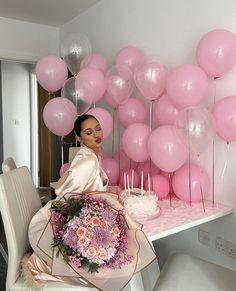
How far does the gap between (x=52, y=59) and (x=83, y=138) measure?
114cm

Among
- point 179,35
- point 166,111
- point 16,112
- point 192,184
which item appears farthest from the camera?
point 16,112

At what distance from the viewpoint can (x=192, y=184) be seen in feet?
6.31

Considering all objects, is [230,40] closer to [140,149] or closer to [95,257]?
[140,149]

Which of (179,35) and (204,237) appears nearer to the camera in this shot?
(204,237)

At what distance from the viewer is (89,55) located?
8.55ft

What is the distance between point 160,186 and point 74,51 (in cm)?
137

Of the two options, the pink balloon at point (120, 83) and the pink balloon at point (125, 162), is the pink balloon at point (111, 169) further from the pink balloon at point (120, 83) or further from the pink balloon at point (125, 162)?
the pink balloon at point (120, 83)

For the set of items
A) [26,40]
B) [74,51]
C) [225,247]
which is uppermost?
[26,40]

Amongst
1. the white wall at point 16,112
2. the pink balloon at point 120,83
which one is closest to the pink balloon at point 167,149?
the pink balloon at point 120,83

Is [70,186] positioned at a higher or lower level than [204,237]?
higher

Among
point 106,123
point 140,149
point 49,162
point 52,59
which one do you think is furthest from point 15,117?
point 140,149

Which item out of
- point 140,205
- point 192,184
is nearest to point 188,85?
point 192,184

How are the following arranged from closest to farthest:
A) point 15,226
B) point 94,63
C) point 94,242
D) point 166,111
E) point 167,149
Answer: point 94,242 → point 15,226 → point 167,149 → point 166,111 → point 94,63

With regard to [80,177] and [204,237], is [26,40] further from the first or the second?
[204,237]
